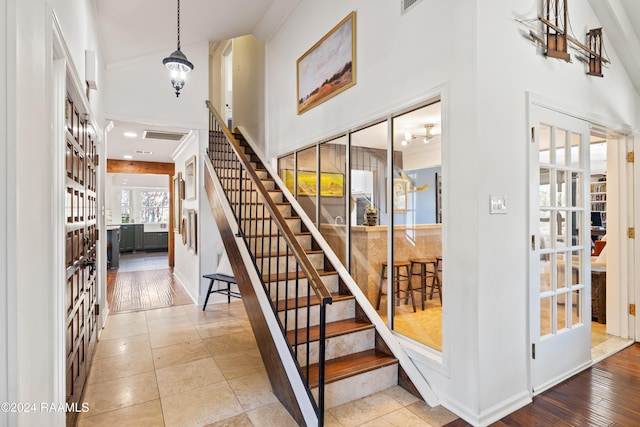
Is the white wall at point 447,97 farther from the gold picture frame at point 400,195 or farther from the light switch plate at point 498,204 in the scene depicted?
the gold picture frame at point 400,195

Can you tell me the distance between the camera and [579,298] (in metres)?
2.77

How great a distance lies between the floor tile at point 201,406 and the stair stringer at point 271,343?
0.32 metres

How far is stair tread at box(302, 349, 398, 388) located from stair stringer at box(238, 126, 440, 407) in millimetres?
94

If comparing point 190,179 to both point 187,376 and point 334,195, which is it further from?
point 187,376

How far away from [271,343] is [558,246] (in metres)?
2.32

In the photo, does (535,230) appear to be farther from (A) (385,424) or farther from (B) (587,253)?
(A) (385,424)

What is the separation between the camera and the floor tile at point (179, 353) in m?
2.94

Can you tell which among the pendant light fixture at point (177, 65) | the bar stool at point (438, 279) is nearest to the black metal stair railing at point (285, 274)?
the pendant light fixture at point (177, 65)

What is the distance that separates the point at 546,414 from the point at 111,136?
23.2 ft

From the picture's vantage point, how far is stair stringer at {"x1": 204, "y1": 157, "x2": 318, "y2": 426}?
6.80 ft

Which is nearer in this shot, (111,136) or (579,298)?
(579,298)

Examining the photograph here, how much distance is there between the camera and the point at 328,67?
136 inches

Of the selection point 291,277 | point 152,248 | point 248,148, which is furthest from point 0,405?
point 152,248

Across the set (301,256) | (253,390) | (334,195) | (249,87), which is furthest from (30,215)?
(249,87)
